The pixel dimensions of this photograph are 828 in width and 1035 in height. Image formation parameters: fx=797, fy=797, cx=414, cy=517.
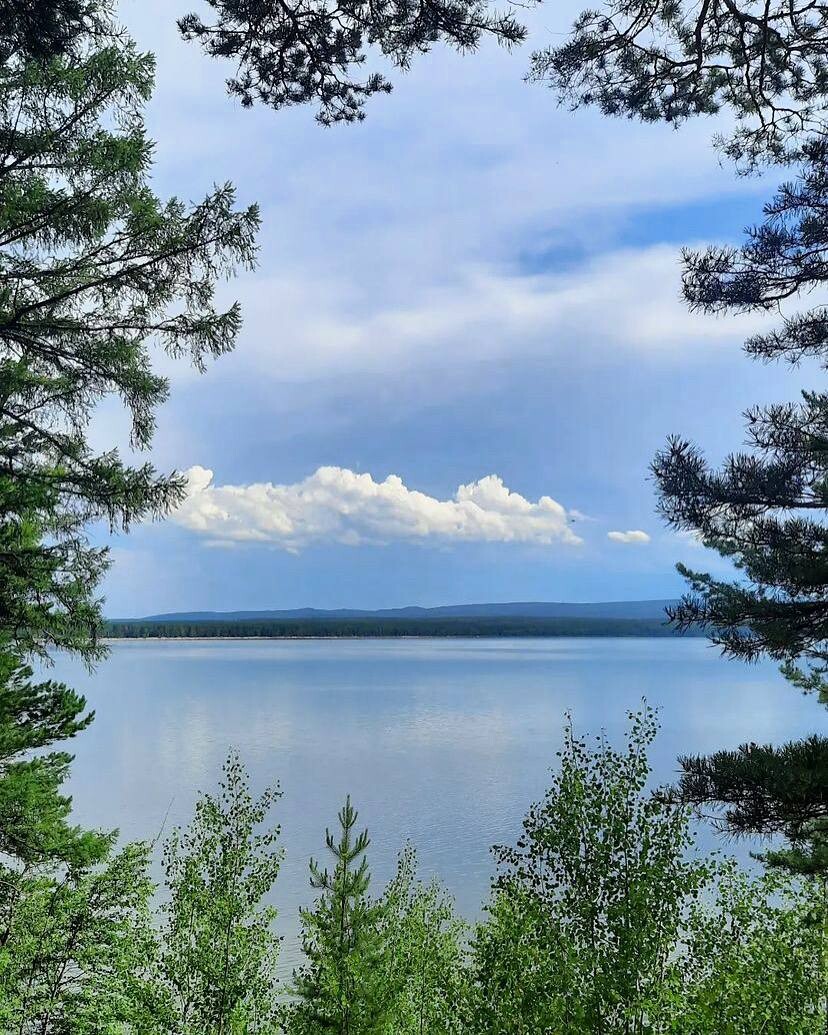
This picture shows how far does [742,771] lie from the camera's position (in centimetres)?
706

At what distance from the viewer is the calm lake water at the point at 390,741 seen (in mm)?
29938

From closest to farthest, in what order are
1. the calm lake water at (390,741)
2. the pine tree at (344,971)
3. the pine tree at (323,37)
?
1. the pine tree at (323,37)
2. the pine tree at (344,971)
3. the calm lake water at (390,741)

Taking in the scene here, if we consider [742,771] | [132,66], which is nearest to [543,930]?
[742,771]

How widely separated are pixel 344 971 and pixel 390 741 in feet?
142

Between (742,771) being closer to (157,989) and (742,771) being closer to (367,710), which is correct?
(157,989)

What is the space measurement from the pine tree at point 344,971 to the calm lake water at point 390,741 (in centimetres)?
845

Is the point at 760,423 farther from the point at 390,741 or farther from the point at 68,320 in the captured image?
the point at 390,741

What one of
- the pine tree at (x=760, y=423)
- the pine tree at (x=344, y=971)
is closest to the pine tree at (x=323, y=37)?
the pine tree at (x=760, y=423)

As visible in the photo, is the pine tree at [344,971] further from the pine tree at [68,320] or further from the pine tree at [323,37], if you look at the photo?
the pine tree at [323,37]

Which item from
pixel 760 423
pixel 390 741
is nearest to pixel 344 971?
pixel 760 423

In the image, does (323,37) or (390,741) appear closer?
(323,37)

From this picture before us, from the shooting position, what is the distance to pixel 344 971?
966 cm

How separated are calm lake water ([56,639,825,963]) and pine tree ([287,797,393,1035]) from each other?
27.7 ft

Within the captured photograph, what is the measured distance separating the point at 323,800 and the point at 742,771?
30754mm
